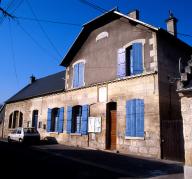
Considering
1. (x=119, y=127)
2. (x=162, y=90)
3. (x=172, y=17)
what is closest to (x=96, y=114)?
(x=119, y=127)

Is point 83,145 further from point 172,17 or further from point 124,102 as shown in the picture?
point 172,17

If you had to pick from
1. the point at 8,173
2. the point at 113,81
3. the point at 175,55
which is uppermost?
the point at 175,55

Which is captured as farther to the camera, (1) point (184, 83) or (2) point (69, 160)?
(2) point (69, 160)

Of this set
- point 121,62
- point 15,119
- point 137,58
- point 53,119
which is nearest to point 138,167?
point 137,58

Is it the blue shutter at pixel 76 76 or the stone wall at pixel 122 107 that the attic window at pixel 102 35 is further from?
the stone wall at pixel 122 107

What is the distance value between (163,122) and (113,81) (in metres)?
4.04

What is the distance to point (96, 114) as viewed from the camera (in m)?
15.9

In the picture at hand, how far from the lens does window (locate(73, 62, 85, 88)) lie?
17891mm

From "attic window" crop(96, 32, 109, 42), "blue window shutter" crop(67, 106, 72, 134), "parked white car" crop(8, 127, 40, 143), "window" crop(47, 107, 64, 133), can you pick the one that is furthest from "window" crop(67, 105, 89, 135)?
"attic window" crop(96, 32, 109, 42)

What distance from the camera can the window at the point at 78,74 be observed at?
17.9 m

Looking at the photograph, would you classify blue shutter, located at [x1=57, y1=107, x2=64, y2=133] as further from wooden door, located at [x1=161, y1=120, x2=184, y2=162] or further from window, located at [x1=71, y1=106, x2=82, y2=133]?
wooden door, located at [x1=161, y1=120, x2=184, y2=162]

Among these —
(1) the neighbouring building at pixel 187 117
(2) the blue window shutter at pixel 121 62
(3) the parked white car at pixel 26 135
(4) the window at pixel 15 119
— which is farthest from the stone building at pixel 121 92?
(4) the window at pixel 15 119

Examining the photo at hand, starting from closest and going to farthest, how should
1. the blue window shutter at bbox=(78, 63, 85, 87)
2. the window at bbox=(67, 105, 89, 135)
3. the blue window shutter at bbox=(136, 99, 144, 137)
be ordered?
the blue window shutter at bbox=(136, 99, 144, 137), the window at bbox=(67, 105, 89, 135), the blue window shutter at bbox=(78, 63, 85, 87)

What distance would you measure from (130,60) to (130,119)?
350 centimetres
